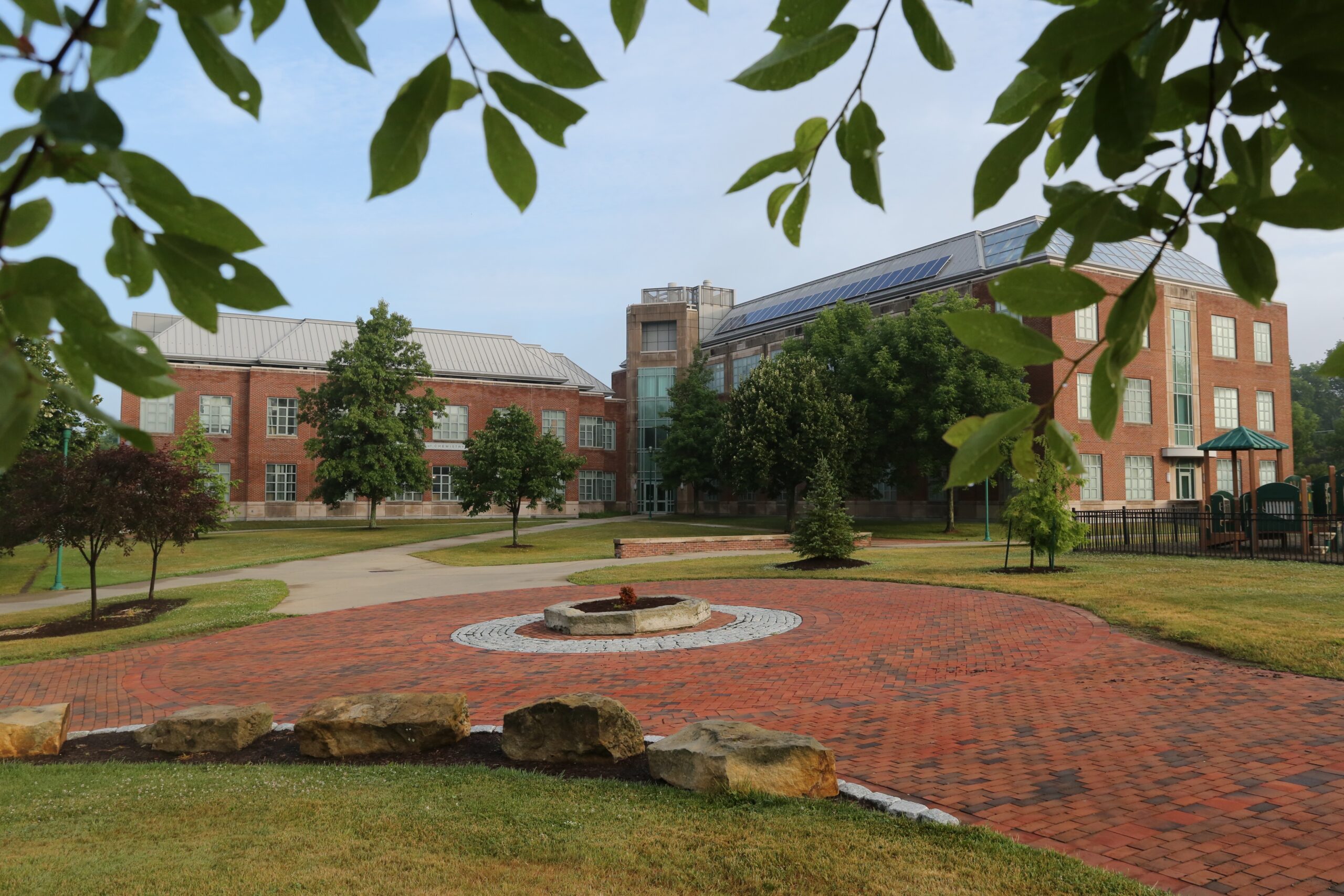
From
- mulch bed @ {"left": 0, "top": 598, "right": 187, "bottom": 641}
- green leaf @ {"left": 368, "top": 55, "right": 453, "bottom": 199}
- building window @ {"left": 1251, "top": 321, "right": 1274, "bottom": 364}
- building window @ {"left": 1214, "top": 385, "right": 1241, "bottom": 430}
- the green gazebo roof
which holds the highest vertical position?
building window @ {"left": 1251, "top": 321, "right": 1274, "bottom": 364}

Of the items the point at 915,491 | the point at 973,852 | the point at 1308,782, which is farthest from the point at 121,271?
the point at 915,491

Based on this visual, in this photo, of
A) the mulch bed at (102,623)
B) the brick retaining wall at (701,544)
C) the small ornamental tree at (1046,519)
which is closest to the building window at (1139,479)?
the brick retaining wall at (701,544)

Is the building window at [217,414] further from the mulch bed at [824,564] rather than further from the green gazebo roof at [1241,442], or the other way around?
the green gazebo roof at [1241,442]

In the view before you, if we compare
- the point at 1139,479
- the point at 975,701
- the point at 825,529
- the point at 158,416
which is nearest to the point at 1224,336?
the point at 1139,479

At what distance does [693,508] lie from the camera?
6706 cm

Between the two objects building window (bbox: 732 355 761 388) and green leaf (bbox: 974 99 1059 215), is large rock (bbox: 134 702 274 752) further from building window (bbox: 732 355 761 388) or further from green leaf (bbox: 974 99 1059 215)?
building window (bbox: 732 355 761 388)

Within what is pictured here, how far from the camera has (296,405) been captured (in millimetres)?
58750

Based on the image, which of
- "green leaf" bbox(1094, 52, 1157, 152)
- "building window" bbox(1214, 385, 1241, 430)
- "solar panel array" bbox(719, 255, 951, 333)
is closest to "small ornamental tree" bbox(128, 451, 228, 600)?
"green leaf" bbox(1094, 52, 1157, 152)

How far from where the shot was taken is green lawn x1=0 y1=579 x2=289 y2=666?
13523 millimetres

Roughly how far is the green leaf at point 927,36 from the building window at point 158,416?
58483 millimetres

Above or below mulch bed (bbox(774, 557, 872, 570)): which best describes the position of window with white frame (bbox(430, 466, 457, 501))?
above

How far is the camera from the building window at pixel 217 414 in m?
56.9

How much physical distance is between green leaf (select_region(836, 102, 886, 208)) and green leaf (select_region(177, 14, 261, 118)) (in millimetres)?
888

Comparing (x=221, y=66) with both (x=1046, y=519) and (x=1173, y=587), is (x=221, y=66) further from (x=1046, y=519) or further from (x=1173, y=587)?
(x=1046, y=519)
